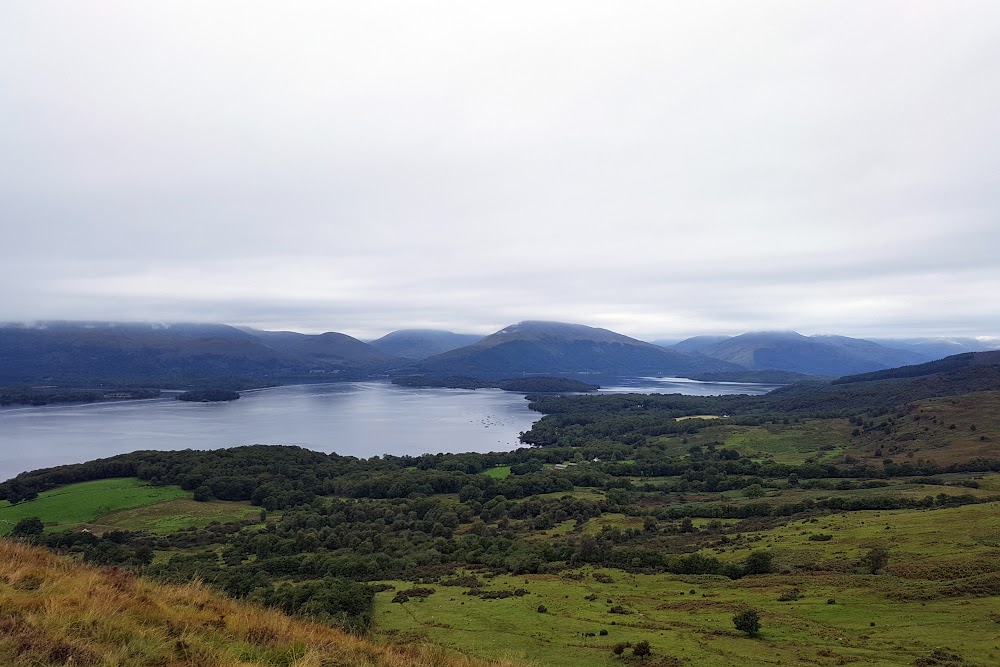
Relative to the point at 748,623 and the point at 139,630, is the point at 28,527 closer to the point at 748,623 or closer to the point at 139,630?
the point at 139,630

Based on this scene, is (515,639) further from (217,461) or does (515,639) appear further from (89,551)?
(217,461)

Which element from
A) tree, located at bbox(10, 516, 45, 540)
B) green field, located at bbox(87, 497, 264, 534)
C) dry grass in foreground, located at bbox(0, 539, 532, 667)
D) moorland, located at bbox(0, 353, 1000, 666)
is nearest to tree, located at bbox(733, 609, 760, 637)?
moorland, located at bbox(0, 353, 1000, 666)

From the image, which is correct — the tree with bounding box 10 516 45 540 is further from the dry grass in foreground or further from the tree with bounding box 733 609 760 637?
the tree with bounding box 733 609 760 637

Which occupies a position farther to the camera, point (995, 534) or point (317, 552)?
point (317, 552)

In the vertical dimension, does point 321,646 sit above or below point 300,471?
above

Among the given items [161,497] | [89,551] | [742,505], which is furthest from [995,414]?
[161,497]

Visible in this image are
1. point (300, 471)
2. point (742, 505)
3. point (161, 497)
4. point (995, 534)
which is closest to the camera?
point (995, 534)

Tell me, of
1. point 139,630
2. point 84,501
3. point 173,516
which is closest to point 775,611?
point 139,630
